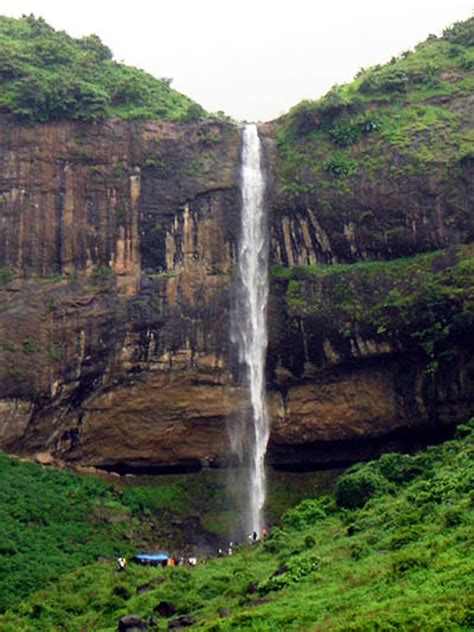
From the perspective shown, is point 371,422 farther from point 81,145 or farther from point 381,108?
point 81,145

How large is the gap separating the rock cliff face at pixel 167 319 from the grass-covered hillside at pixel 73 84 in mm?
907

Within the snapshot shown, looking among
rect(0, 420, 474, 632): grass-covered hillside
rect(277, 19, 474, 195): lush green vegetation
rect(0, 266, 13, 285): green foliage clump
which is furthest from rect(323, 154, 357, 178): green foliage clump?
rect(0, 266, 13, 285): green foliage clump

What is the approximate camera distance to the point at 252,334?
95.5ft

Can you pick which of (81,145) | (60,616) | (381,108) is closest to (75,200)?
(81,145)

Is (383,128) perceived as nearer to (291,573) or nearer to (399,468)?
(399,468)

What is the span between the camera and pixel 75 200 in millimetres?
29297

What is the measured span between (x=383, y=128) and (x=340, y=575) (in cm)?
1939

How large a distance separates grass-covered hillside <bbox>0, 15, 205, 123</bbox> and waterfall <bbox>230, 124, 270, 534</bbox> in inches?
189

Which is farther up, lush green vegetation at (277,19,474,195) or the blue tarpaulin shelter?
lush green vegetation at (277,19,474,195)

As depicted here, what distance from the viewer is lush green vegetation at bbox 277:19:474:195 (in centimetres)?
2908

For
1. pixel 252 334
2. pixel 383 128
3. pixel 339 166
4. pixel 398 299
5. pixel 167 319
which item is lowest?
pixel 252 334

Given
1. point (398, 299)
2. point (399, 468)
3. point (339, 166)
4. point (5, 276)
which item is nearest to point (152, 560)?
point (399, 468)

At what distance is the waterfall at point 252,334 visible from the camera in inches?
1125

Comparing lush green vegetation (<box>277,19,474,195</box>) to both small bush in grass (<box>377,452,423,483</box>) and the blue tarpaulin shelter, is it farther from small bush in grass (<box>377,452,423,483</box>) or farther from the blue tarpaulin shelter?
the blue tarpaulin shelter
